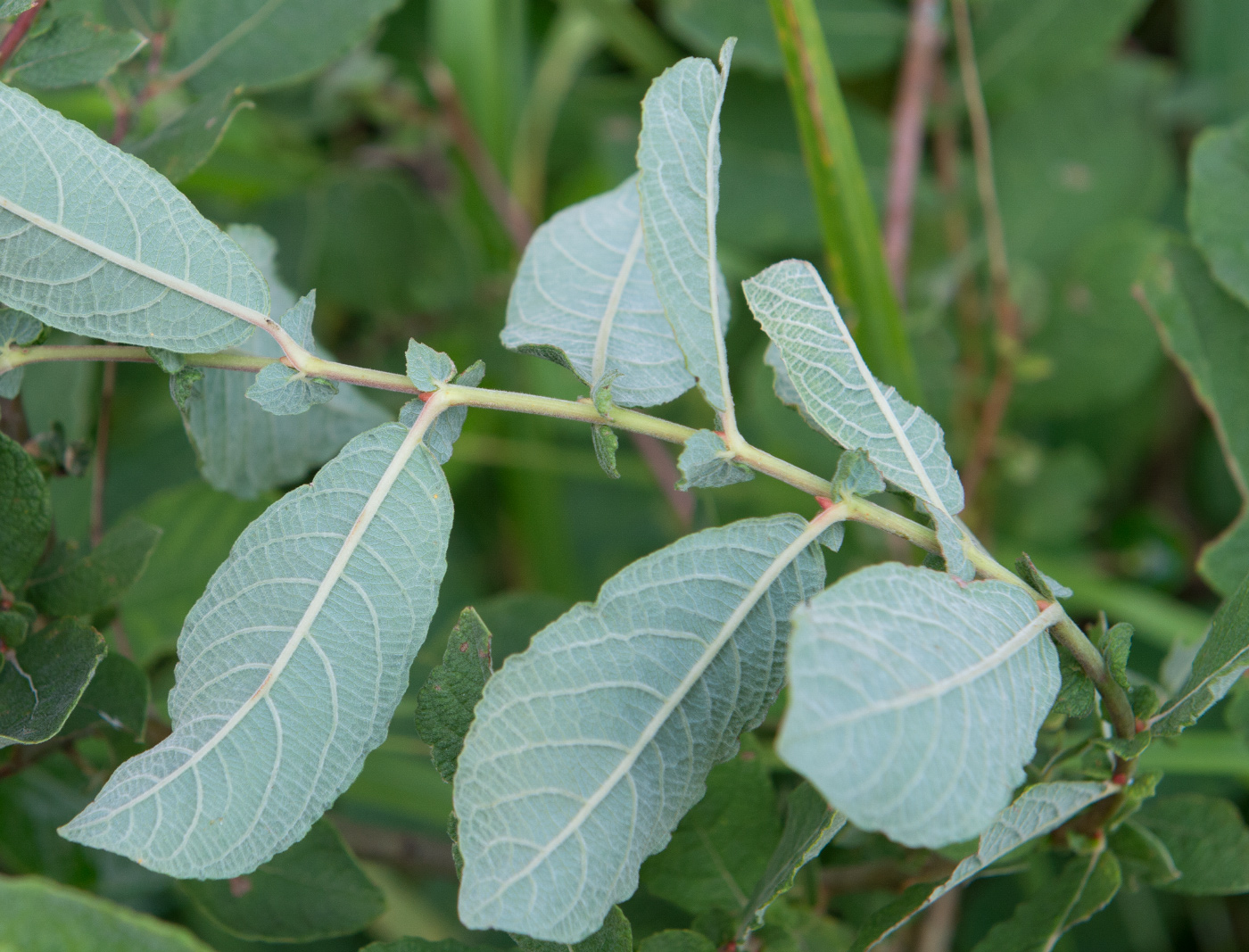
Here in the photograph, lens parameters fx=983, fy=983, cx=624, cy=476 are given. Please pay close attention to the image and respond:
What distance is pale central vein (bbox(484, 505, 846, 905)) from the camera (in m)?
0.45

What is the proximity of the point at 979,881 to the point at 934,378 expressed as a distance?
1.97 feet

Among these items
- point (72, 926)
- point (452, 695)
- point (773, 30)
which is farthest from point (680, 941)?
point (773, 30)

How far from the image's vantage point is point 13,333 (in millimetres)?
541

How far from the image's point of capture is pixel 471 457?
1.38 metres

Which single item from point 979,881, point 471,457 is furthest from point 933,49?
point 979,881

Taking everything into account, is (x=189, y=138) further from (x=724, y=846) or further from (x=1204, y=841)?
(x=1204, y=841)

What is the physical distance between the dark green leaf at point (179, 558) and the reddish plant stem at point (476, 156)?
0.57 m

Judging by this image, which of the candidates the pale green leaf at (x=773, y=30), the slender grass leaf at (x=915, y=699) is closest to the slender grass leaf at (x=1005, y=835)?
the slender grass leaf at (x=915, y=699)

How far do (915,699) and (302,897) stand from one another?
0.47 m

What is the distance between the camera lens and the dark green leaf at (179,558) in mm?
851

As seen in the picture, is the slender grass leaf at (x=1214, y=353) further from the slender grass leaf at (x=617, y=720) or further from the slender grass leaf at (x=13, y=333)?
the slender grass leaf at (x=13, y=333)

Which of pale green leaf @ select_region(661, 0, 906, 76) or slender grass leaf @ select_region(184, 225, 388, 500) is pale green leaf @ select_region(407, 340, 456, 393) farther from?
pale green leaf @ select_region(661, 0, 906, 76)

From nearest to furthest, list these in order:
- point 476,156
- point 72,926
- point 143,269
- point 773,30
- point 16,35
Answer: point 72,926 → point 143,269 → point 16,35 → point 773,30 → point 476,156

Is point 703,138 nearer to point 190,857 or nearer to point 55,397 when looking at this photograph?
point 190,857
